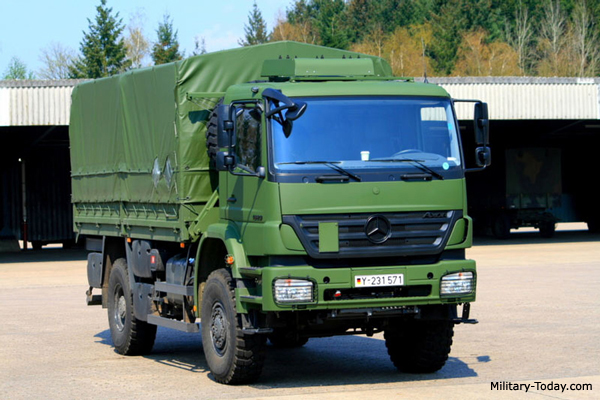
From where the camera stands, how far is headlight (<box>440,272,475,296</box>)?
344 inches

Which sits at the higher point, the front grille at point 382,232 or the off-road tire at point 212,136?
the off-road tire at point 212,136

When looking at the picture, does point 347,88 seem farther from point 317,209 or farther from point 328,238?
point 328,238

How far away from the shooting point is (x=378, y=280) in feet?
28.2

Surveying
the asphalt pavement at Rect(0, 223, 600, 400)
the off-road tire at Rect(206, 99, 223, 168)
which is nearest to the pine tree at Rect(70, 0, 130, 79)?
the asphalt pavement at Rect(0, 223, 600, 400)

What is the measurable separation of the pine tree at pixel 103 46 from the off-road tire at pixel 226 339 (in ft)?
242

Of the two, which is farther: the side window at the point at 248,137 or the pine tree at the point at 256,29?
the pine tree at the point at 256,29

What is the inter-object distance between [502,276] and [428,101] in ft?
46.3

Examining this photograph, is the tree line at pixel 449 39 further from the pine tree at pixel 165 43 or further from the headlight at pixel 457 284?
the headlight at pixel 457 284

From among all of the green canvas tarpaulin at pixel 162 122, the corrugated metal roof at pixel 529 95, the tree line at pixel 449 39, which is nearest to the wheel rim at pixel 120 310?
the green canvas tarpaulin at pixel 162 122

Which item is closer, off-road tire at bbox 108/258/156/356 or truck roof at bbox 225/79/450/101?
truck roof at bbox 225/79/450/101

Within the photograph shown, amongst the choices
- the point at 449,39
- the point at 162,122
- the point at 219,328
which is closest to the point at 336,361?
the point at 219,328

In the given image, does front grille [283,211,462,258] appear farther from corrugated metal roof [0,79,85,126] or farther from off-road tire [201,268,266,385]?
corrugated metal roof [0,79,85,126]

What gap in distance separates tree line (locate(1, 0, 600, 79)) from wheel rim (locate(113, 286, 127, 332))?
224 ft

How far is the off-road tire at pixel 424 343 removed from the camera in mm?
9500
